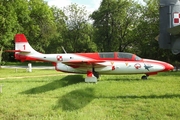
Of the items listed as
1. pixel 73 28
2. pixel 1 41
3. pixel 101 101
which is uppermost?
pixel 73 28

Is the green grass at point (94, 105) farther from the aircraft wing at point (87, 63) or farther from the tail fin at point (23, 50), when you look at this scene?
the tail fin at point (23, 50)

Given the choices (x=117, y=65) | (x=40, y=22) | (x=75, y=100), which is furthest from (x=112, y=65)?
(x=40, y=22)

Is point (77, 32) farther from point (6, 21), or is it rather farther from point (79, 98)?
point (79, 98)

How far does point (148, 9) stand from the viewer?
35.8 m

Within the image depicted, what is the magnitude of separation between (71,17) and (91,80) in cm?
4030

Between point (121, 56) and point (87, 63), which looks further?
point (121, 56)

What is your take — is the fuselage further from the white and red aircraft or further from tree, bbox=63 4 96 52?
tree, bbox=63 4 96 52

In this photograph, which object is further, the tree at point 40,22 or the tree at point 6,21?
the tree at point 40,22

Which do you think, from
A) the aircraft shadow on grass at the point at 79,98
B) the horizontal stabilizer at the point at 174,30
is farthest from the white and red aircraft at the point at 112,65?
the horizontal stabilizer at the point at 174,30

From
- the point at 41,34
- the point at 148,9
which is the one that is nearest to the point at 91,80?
the point at 148,9

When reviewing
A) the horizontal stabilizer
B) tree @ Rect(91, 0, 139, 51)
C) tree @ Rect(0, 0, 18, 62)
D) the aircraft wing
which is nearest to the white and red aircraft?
the aircraft wing

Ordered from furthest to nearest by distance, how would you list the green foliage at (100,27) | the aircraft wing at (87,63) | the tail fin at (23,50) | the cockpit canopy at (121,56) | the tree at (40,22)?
the tree at (40,22), the green foliage at (100,27), the tail fin at (23,50), the cockpit canopy at (121,56), the aircraft wing at (87,63)

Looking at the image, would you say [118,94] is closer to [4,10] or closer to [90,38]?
[4,10]

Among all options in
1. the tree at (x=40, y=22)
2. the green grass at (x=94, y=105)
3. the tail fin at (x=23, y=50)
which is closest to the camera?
the green grass at (x=94, y=105)
